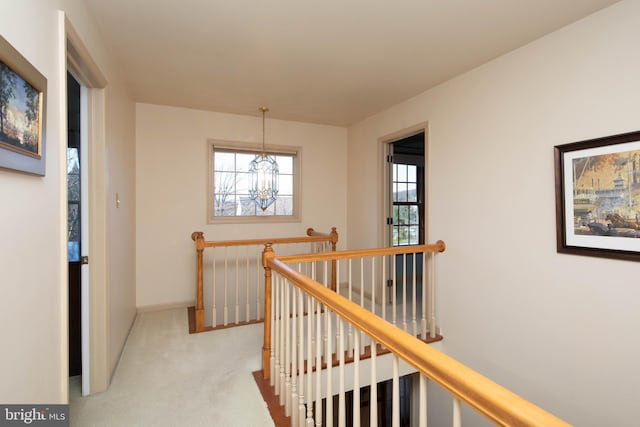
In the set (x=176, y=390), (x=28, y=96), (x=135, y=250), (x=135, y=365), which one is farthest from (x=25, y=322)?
(x=135, y=250)

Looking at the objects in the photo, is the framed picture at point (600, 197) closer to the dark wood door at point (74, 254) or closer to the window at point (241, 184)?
the window at point (241, 184)

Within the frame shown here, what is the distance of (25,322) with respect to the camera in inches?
42.1

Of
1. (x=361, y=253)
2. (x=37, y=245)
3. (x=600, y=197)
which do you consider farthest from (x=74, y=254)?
(x=600, y=197)

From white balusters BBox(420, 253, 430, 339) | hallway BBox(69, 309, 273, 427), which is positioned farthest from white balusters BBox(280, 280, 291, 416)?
white balusters BBox(420, 253, 430, 339)

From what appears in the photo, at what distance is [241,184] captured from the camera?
4.00 metres

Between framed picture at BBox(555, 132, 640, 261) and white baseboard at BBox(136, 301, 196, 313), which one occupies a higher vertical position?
framed picture at BBox(555, 132, 640, 261)

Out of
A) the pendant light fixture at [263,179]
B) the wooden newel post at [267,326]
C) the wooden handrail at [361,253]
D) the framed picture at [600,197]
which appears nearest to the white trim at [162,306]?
the pendant light fixture at [263,179]

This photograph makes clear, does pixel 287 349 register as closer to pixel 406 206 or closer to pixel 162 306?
pixel 162 306

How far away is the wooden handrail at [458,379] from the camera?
1.88ft

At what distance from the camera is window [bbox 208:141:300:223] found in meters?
3.83

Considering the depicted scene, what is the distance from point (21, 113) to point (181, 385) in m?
1.86

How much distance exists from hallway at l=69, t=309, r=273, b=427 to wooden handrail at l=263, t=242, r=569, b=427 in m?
1.19

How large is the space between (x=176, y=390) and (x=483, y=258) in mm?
2575

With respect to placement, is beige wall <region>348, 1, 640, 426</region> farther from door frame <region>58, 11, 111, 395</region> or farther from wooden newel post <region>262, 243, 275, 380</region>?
door frame <region>58, 11, 111, 395</region>
